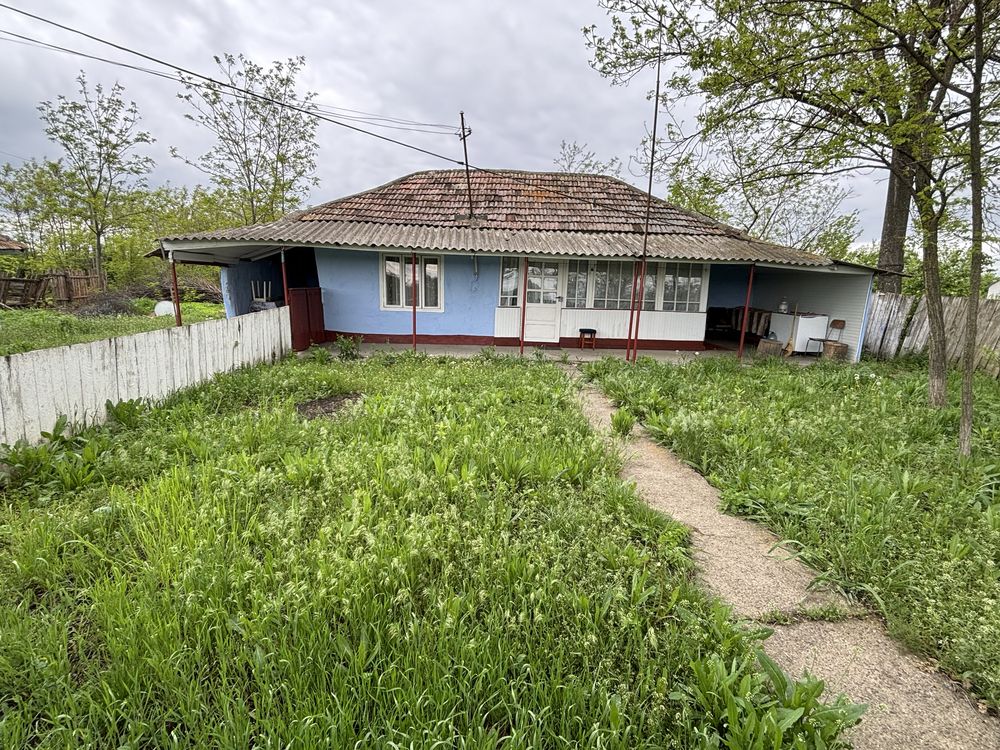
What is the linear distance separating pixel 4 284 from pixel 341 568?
2355 cm

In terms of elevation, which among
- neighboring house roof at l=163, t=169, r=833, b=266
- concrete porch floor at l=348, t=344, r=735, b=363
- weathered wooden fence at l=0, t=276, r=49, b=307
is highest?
neighboring house roof at l=163, t=169, r=833, b=266

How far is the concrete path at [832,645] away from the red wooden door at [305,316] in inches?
342

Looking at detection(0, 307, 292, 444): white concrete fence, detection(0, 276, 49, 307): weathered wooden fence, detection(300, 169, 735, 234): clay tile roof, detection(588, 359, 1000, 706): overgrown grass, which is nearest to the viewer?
detection(588, 359, 1000, 706): overgrown grass

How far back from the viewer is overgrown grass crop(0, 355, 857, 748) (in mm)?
1864

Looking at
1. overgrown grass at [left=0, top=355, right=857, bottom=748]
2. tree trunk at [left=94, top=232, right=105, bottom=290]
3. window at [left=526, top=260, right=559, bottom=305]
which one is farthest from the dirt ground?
tree trunk at [left=94, top=232, right=105, bottom=290]

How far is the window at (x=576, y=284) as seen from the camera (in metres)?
11.5

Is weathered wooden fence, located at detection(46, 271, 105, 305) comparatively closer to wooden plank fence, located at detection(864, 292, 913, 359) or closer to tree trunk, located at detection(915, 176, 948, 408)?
tree trunk, located at detection(915, 176, 948, 408)

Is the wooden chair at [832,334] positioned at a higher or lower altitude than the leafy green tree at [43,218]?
lower

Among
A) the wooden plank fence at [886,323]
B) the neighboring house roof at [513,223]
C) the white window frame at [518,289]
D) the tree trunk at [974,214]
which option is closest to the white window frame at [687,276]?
the neighboring house roof at [513,223]

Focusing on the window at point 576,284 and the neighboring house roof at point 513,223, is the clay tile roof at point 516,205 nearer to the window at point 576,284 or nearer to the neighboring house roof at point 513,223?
the neighboring house roof at point 513,223

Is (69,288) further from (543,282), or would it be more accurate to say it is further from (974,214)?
(974,214)

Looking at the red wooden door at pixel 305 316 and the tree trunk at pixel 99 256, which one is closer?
the red wooden door at pixel 305 316

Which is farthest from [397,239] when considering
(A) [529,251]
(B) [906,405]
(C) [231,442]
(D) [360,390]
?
(B) [906,405]

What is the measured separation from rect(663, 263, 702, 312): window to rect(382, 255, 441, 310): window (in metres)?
6.08
